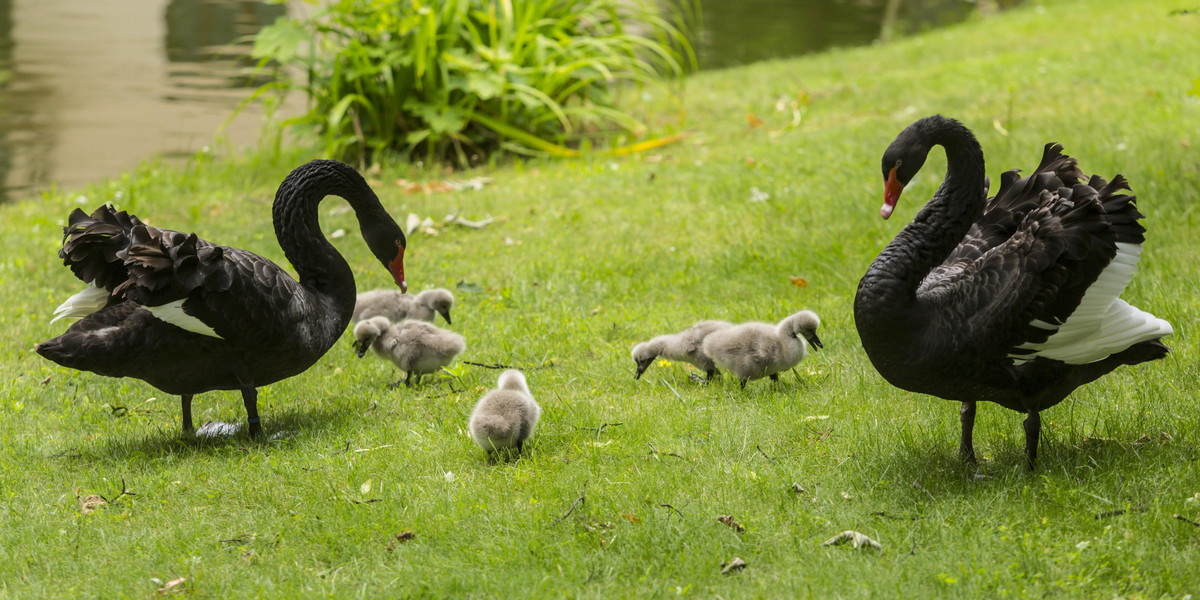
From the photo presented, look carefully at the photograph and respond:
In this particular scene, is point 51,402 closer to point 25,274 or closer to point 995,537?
point 25,274

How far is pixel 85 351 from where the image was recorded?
395cm

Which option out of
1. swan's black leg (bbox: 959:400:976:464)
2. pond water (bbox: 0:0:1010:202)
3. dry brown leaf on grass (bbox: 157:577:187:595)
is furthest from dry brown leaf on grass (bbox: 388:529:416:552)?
pond water (bbox: 0:0:1010:202)

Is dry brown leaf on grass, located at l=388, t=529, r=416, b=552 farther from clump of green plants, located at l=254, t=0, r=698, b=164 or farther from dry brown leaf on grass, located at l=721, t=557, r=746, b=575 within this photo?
clump of green plants, located at l=254, t=0, r=698, b=164

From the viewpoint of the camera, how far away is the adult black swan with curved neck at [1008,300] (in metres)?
3.34

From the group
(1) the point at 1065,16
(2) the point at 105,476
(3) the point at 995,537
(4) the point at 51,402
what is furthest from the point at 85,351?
(1) the point at 1065,16

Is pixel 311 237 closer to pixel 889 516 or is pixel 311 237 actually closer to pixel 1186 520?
pixel 889 516

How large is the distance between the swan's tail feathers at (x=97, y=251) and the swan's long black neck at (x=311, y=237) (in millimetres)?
636

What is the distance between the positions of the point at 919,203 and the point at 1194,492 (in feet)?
11.8

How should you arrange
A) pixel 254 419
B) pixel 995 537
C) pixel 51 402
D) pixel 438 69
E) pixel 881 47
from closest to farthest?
pixel 995 537
pixel 254 419
pixel 51 402
pixel 438 69
pixel 881 47

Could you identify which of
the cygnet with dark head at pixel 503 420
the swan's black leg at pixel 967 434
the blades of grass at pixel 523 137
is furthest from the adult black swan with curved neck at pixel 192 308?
the blades of grass at pixel 523 137

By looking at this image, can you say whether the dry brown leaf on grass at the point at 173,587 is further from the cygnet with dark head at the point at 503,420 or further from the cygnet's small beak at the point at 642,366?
the cygnet's small beak at the point at 642,366

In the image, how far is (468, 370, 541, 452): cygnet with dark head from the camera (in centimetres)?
387

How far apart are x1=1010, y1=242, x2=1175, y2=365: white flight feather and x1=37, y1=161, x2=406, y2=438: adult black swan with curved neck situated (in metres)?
2.90

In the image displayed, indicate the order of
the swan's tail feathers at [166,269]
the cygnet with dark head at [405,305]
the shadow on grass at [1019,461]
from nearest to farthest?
1. the shadow on grass at [1019,461]
2. the swan's tail feathers at [166,269]
3. the cygnet with dark head at [405,305]
